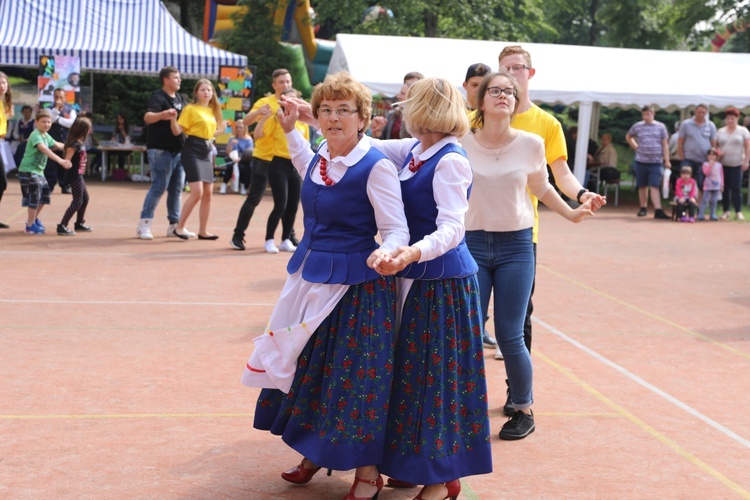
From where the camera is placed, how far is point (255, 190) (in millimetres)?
11031

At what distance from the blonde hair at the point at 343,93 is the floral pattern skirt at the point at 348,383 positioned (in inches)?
27.1

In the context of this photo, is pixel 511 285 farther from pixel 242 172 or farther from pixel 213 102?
pixel 242 172

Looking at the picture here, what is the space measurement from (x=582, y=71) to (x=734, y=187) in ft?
13.2

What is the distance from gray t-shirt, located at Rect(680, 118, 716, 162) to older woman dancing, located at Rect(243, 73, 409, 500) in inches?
602

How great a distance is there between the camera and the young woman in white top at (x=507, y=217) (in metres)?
4.84

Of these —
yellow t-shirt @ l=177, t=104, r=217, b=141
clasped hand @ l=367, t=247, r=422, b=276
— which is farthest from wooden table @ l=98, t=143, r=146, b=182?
clasped hand @ l=367, t=247, r=422, b=276

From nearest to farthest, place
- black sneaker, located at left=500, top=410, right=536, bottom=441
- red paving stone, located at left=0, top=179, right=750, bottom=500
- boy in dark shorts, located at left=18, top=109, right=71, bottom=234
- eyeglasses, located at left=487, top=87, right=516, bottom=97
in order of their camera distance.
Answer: red paving stone, located at left=0, top=179, right=750, bottom=500, eyeglasses, located at left=487, top=87, right=516, bottom=97, black sneaker, located at left=500, top=410, right=536, bottom=441, boy in dark shorts, located at left=18, top=109, right=71, bottom=234

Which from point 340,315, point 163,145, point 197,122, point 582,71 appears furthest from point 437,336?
point 582,71

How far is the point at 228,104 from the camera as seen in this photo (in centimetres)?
2086

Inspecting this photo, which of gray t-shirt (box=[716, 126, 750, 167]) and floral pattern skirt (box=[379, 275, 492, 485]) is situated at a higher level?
gray t-shirt (box=[716, 126, 750, 167])

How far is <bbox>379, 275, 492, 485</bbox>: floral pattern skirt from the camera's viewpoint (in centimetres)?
388

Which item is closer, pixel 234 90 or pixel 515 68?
pixel 515 68

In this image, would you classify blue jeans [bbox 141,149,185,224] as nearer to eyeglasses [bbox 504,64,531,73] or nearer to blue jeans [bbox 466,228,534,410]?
eyeglasses [bbox 504,64,531,73]

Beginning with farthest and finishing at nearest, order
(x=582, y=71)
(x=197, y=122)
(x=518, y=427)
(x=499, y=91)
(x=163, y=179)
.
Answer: (x=582, y=71) < (x=163, y=179) < (x=197, y=122) < (x=518, y=427) < (x=499, y=91)
